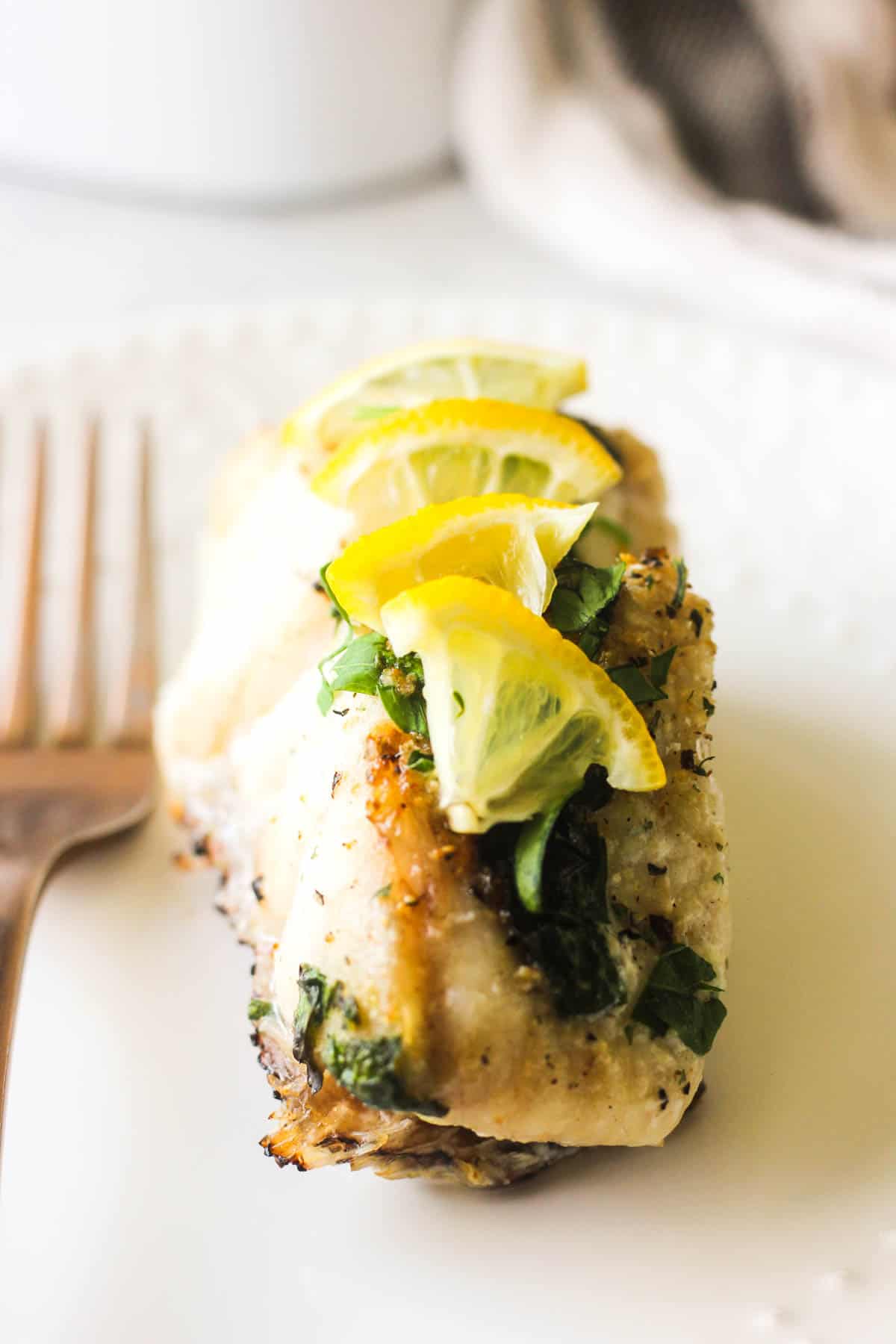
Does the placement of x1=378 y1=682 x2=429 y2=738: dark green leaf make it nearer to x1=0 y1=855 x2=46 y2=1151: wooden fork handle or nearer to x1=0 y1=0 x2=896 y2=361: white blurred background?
x1=0 y1=855 x2=46 y2=1151: wooden fork handle

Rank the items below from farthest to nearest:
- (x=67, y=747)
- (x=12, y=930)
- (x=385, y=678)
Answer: (x=67, y=747)
(x=12, y=930)
(x=385, y=678)

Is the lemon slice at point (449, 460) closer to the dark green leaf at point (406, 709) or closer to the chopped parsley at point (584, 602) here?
the chopped parsley at point (584, 602)

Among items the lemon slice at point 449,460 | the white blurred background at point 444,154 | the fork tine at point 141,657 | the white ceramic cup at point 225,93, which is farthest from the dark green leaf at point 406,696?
A: the white ceramic cup at point 225,93

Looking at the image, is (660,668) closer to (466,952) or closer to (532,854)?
(532,854)

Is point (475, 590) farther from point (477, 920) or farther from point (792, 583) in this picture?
point (792, 583)

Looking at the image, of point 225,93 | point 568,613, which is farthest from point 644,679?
point 225,93

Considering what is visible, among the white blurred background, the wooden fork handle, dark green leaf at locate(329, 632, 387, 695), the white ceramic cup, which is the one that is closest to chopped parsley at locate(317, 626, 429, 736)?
dark green leaf at locate(329, 632, 387, 695)
